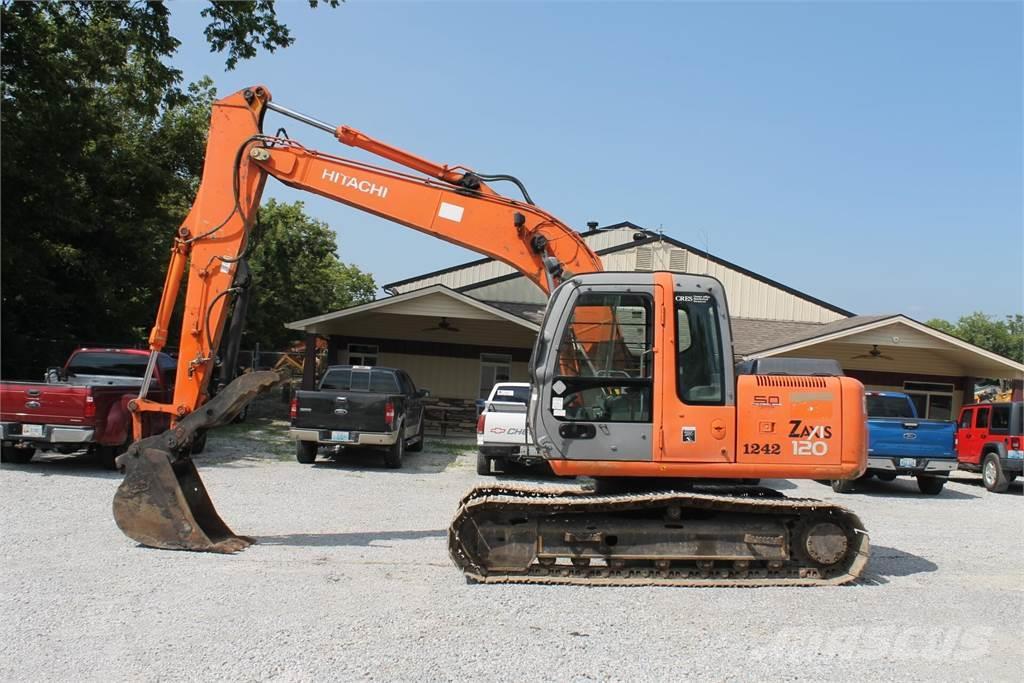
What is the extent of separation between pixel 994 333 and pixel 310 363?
84668 millimetres

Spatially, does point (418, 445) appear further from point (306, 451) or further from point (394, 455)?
point (306, 451)

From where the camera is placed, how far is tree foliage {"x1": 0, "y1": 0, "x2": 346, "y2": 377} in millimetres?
18719

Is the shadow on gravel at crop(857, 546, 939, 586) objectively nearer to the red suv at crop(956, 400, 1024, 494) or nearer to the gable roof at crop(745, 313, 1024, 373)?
the red suv at crop(956, 400, 1024, 494)

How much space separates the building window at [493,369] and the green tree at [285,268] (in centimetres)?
1623

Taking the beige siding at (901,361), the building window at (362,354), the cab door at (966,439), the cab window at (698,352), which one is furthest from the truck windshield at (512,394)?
the beige siding at (901,361)

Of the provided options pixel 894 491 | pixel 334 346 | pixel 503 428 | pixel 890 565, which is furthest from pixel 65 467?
pixel 894 491

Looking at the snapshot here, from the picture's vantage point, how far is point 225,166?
336 inches

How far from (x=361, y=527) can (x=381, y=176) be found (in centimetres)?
389

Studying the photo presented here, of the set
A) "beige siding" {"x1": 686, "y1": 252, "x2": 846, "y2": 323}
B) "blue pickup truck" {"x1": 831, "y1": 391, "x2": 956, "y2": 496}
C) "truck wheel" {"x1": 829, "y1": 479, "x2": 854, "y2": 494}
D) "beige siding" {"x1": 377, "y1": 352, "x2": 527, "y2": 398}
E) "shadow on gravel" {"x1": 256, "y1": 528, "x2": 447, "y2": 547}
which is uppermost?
"beige siding" {"x1": 686, "y1": 252, "x2": 846, "y2": 323}

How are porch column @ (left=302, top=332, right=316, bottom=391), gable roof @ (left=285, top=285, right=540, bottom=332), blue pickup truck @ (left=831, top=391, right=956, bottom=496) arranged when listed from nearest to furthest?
blue pickup truck @ (left=831, top=391, right=956, bottom=496), gable roof @ (left=285, top=285, right=540, bottom=332), porch column @ (left=302, top=332, right=316, bottom=391)

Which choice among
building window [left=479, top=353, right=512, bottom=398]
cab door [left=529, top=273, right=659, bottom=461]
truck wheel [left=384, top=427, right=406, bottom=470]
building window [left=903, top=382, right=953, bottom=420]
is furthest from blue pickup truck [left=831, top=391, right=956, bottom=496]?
building window [left=479, top=353, right=512, bottom=398]

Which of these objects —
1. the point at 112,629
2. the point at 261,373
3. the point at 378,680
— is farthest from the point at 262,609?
the point at 261,373

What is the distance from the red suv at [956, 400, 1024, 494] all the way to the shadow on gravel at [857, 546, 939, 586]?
27.7 feet

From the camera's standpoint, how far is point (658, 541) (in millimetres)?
7297
